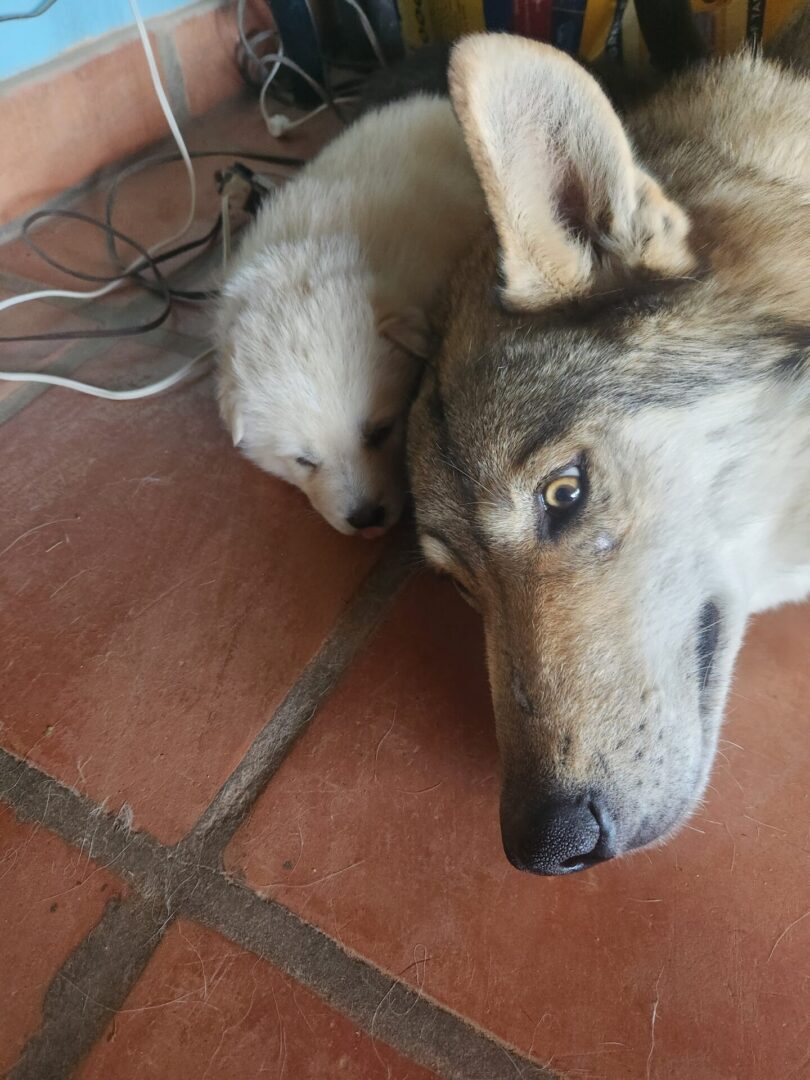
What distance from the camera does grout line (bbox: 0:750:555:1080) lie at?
870 mm

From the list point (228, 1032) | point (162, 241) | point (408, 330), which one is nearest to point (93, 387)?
point (162, 241)

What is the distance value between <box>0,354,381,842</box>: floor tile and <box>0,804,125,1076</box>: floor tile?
0.08 metres

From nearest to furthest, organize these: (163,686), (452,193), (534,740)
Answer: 1. (534,740)
2. (163,686)
3. (452,193)

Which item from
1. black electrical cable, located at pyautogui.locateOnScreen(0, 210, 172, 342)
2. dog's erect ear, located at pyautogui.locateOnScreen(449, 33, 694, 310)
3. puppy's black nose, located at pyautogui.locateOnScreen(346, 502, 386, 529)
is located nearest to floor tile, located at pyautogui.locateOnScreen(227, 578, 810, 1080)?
puppy's black nose, located at pyautogui.locateOnScreen(346, 502, 386, 529)

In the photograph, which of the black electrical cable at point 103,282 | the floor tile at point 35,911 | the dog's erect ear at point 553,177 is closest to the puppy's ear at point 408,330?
the dog's erect ear at point 553,177

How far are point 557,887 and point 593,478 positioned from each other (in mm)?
466

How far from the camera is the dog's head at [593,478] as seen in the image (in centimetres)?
84

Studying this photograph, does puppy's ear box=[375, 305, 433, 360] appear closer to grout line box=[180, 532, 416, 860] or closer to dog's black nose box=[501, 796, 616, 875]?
grout line box=[180, 532, 416, 860]

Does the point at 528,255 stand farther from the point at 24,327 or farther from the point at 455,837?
the point at 24,327

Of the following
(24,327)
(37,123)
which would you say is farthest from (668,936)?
(37,123)

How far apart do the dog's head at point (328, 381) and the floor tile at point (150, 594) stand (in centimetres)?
6

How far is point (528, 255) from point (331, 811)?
70 cm

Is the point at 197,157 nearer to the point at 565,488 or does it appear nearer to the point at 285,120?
the point at 285,120

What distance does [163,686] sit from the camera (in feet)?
3.88
